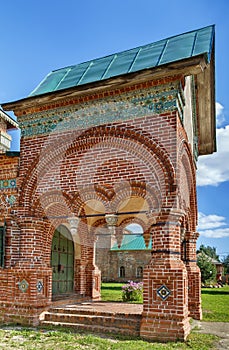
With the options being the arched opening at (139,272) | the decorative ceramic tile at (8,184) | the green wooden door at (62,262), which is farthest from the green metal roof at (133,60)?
the arched opening at (139,272)

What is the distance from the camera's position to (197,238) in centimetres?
996

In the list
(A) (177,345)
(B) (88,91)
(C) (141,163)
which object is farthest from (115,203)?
(A) (177,345)

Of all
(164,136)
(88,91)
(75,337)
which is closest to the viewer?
(75,337)

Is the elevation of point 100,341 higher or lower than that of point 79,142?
lower

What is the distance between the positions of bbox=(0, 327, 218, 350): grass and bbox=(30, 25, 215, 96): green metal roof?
545 cm

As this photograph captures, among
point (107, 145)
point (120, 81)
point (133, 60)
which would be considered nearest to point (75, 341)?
point (107, 145)

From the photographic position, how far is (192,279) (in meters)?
9.45

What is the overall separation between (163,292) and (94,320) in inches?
69.1

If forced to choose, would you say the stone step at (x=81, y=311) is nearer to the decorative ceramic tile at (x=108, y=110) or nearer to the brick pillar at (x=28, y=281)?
the brick pillar at (x=28, y=281)

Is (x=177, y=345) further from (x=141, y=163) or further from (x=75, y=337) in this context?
(x=141, y=163)

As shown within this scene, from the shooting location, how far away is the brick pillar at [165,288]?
21.8ft

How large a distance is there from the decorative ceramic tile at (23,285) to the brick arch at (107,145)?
1.66 metres

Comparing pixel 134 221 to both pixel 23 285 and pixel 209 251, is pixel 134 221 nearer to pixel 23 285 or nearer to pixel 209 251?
pixel 23 285

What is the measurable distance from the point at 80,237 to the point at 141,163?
4.69 metres
